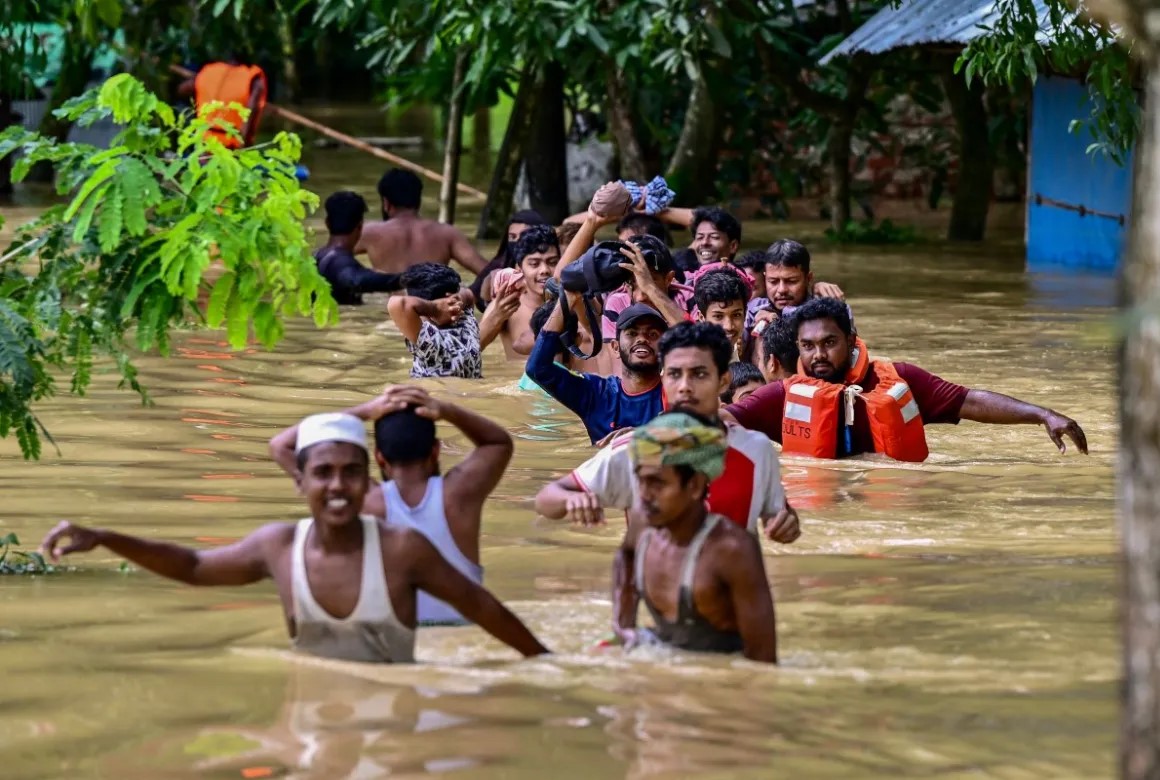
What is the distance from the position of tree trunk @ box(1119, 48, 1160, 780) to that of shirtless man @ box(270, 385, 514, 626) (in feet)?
8.46

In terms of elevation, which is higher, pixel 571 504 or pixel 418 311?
pixel 418 311

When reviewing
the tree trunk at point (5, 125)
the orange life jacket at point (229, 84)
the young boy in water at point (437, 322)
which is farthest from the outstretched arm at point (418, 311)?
the tree trunk at point (5, 125)

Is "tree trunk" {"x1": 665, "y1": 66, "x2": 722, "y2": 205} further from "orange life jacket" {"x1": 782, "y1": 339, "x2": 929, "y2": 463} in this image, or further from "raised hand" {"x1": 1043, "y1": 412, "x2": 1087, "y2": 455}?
"raised hand" {"x1": 1043, "y1": 412, "x2": 1087, "y2": 455}

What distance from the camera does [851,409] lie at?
8664 millimetres

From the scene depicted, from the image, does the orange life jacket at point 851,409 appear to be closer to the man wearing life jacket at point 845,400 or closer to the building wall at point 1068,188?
the man wearing life jacket at point 845,400

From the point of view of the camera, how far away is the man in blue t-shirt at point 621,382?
8.13 m

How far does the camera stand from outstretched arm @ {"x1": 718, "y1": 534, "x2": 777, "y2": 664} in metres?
5.58

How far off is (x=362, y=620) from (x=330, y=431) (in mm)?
514

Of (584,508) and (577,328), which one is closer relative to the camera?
(584,508)

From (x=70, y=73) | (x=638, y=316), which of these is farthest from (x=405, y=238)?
(x=70, y=73)

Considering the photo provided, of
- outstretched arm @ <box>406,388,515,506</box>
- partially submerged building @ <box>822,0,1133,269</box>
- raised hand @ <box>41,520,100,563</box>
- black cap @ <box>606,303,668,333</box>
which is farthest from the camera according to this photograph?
partially submerged building @ <box>822,0,1133,269</box>

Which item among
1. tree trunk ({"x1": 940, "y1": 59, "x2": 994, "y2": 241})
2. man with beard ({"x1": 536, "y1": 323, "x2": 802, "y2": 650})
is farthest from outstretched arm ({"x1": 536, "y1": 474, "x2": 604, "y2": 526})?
tree trunk ({"x1": 940, "y1": 59, "x2": 994, "y2": 241})

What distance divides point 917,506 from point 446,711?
350cm

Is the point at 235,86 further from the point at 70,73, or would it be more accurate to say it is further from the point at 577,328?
the point at 577,328
